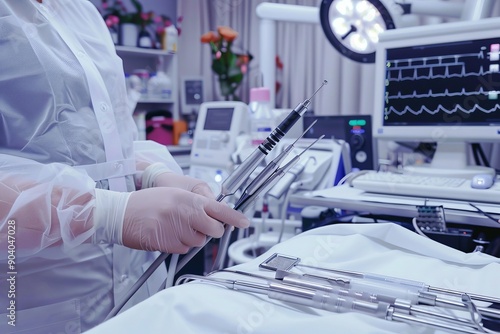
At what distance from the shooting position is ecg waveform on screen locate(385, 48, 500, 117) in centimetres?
103

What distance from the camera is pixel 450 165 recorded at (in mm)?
1110

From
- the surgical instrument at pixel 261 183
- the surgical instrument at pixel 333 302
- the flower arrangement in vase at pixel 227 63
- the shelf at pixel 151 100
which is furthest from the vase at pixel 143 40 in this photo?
the surgical instrument at pixel 333 302

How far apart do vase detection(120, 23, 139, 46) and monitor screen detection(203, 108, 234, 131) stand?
1.13m

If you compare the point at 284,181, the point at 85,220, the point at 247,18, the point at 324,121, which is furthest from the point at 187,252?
the point at 247,18

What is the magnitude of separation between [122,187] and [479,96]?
2.82 ft

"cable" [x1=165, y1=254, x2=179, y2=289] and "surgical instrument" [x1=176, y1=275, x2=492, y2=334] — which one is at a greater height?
"surgical instrument" [x1=176, y1=275, x2=492, y2=334]

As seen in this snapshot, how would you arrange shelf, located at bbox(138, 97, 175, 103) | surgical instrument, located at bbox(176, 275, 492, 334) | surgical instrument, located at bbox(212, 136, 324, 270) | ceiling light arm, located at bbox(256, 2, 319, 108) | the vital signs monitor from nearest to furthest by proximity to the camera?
surgical instrument, located at bbox(176, 275, 492, 334) < surgical instrument, located at bbox(212, 136, 324, 270) < ceiling light arm, located at bbox(256, 2, 319, 108) < the vital signs monitor < shelf, located at bbox(138, 97, 175, 103)

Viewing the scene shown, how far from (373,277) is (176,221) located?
0.95 feet

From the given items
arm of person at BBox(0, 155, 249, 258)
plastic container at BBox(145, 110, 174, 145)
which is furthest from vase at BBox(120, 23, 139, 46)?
arm of person at BBox(0, 155, 249, 258)

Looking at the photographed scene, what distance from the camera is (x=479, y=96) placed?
1038mm

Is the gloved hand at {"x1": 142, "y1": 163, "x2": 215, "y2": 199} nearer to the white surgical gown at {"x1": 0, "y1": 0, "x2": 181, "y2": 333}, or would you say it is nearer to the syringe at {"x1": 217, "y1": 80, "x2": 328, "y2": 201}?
the white surgical gown at {"x1": 0, "y1": 0, "x2": 181, "y2": 333}

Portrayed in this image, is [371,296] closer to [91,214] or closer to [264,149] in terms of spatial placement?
[264,149]

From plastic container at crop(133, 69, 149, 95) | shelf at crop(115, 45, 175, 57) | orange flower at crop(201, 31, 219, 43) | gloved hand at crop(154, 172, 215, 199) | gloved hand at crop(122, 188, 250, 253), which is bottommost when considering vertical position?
gloved hand at crop(122, 188, 250, 253)

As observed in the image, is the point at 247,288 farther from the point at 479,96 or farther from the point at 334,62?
the point at 334,62
